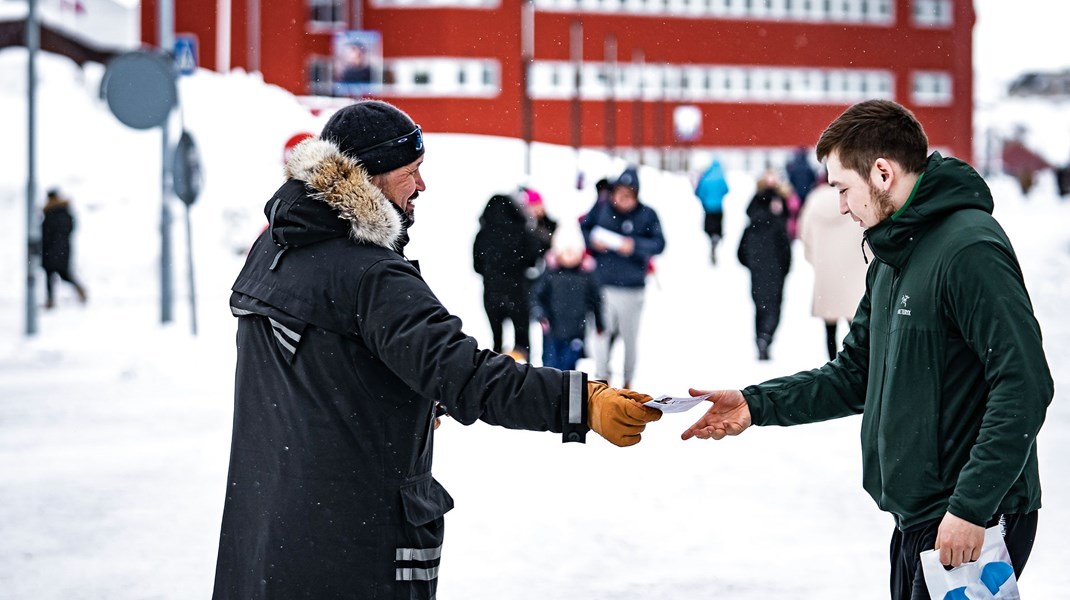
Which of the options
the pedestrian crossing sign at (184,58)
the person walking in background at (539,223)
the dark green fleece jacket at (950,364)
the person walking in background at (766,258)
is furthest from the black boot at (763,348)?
the dark green fleece jacket at (950,364)

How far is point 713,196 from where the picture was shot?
75.6 ft

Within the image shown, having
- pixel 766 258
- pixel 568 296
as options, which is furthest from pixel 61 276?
pixel 568 296

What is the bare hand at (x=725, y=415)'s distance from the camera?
3.36 m

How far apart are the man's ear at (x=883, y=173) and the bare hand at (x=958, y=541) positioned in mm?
726

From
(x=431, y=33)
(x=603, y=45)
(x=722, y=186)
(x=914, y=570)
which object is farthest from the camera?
(x=603, y=45)

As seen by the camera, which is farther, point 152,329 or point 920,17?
point 920,17

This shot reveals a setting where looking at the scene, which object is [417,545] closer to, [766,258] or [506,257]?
[506,257]

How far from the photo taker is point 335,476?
2.71 meters

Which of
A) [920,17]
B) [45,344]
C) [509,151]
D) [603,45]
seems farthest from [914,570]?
[920,17]

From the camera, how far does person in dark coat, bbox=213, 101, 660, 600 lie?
2.62 m

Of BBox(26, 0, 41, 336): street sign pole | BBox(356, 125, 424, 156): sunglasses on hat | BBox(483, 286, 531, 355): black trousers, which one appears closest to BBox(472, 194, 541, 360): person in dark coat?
BBox(483, 286, 531, 355): black trousers

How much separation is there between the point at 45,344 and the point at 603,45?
41245mm

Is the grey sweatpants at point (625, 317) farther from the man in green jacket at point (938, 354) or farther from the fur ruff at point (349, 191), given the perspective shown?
the fur ruff at point (349, 191)

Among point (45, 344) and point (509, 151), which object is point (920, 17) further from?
point (45, 344)
